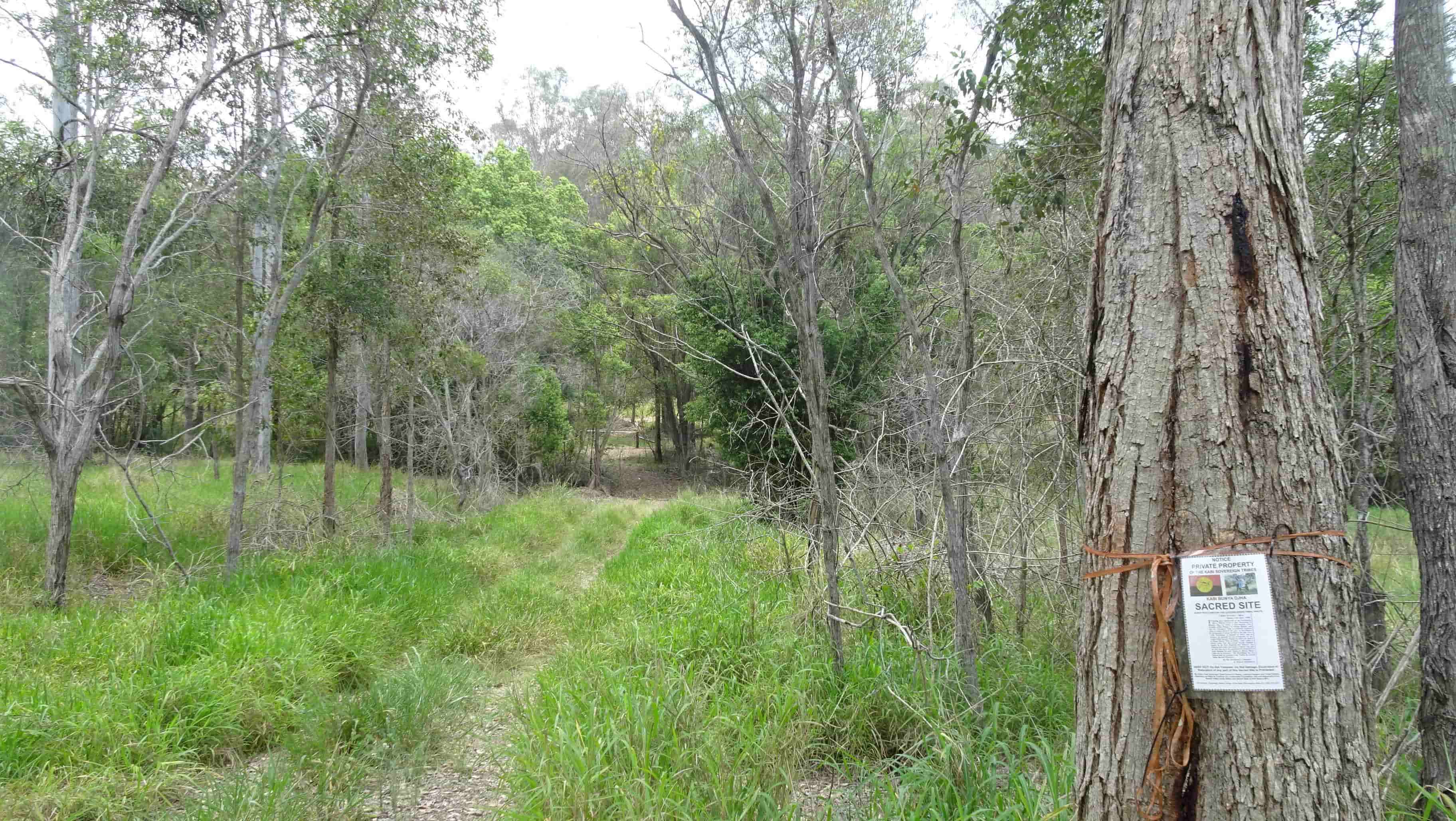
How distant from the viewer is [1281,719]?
1195 millimetres

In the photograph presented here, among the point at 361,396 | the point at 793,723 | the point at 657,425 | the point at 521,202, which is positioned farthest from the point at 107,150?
the point at 657,425

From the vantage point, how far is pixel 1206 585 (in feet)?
4.04

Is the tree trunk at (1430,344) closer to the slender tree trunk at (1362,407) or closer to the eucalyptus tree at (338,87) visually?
the slender tree trunk at (1362,407)

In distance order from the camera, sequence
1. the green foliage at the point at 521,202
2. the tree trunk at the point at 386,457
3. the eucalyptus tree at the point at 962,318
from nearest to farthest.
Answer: the eucalyptus tree at the point at 962,318, the tree trunk at the point at 386,457, the green foliage at the point at 521,202

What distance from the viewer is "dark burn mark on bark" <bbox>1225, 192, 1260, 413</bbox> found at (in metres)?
1.26

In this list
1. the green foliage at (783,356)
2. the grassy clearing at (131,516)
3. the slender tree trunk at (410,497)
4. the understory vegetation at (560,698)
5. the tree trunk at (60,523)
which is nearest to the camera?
the understory vegetation at (560,698)

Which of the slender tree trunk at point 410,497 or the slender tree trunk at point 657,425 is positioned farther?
the slender tree trunk at point 657,425

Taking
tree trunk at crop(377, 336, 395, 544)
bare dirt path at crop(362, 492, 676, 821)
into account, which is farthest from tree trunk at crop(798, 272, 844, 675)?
tree trunk at crop(377, 336, 395, 544)

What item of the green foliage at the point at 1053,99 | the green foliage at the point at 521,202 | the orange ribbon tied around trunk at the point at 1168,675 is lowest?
the orange ribbon tied around trunk at the point at 1168,675

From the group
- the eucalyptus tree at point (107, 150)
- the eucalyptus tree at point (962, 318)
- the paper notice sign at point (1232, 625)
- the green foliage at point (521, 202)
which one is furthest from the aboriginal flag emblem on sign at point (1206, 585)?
the green foliage at point (521, 202)

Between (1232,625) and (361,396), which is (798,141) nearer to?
(1232,625)

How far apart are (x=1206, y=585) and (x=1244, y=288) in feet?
1.88

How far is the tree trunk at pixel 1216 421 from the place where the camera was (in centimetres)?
121

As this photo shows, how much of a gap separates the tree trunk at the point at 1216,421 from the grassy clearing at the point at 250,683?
3163 mm
